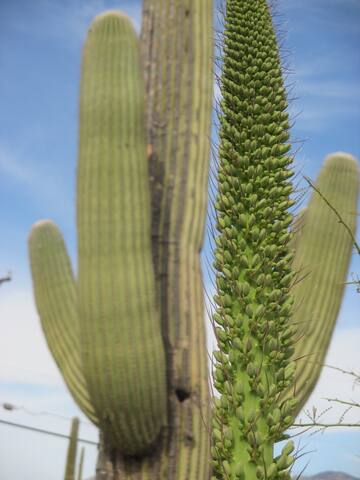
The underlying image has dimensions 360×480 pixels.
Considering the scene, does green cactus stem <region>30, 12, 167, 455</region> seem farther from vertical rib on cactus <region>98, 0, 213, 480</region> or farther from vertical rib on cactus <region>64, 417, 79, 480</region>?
vertical rib on cactus <region>64, 417, 79, 480</region>

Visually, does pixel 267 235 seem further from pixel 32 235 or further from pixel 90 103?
pixel 32 235

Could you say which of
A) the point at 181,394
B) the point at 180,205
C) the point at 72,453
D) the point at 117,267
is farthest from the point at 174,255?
the point at 72,453

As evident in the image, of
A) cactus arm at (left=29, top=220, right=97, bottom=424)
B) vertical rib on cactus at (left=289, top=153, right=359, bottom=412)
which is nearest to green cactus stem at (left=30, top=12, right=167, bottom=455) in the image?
cactus arm at (left=29, top=220, right=97, bottom=424)

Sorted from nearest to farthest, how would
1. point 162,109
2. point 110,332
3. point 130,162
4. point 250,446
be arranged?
point 250,446
point 110,332
point 130,162
point 162,109

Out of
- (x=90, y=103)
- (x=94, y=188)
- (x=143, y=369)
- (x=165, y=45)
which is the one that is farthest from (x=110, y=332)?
(x=165, y=45)

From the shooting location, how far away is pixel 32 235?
409 cm

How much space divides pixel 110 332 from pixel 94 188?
2.30 ft

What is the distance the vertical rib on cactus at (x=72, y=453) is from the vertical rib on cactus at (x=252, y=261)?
532cm

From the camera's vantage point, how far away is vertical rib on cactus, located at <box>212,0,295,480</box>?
1.92 meters

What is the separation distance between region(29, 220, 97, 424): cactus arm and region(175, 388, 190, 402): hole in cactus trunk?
492 mm

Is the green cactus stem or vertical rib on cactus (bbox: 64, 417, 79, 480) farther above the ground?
the green cactus stem

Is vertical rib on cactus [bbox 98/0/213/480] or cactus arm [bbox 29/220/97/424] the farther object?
cactus arm [bbox 29/220/97/424]

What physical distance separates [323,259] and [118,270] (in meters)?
1.66

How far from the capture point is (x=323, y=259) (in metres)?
4.27
